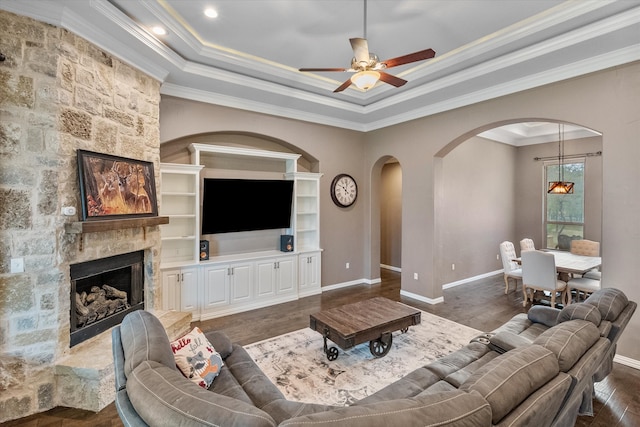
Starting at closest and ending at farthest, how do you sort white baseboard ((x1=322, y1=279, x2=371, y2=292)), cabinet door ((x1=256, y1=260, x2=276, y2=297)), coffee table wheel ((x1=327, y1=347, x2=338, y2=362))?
coffee table wheel ((x1=327, y1=347, x2=338, y2=362)) < cabinet door ((x1=256, y1=260, x2=276, y2=297)) < white baseboard ((x1=322, y1=279, x2=371, y2=292))

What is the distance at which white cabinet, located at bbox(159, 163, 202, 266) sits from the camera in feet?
14.2

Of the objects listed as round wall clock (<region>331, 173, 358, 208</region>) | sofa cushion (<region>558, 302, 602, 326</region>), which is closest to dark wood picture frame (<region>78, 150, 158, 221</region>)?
round wall clock (<region>331, 173, 358, 208</region>)

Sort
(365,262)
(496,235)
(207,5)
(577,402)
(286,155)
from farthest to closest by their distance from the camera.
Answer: (496,235) → (365,262) → (286,155) → (207,5) → (577,402)

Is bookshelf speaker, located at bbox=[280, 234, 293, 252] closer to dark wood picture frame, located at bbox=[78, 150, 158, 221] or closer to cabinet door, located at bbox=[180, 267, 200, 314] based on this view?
cabinet door, located at bbox=[180, 267, 200, 314]

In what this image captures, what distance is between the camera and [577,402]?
1.74m

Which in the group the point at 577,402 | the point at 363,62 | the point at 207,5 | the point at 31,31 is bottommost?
the point at 577,402

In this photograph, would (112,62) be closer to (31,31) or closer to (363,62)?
(31,31)

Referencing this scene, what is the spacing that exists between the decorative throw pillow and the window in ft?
25.6

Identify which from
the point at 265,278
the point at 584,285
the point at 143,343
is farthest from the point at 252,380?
the point at 584,285

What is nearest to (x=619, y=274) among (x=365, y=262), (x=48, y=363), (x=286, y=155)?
(x=365, y=262)

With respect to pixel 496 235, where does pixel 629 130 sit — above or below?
above

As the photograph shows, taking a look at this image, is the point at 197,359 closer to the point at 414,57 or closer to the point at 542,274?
the point at 414,57

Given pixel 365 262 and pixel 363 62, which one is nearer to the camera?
pixel 363 62

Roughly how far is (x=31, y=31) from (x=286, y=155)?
3.32 metres
